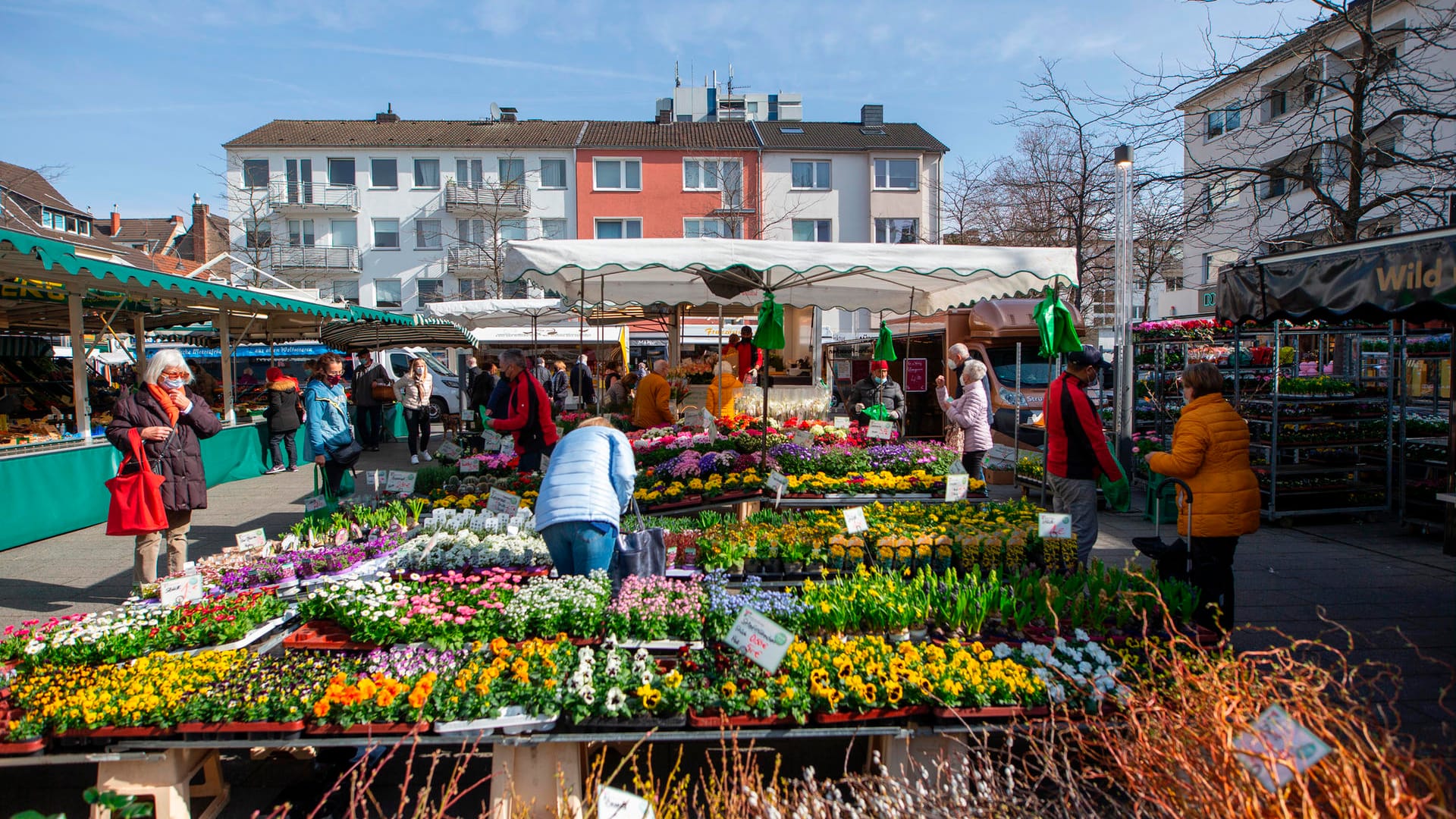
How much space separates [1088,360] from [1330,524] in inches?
214


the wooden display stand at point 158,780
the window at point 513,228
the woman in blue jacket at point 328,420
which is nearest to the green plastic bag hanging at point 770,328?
the woman in blue jacket at point 328,420

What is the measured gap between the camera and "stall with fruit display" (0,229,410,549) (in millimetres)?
7281

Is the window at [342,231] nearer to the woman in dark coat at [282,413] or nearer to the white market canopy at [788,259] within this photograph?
the woman in dark coat at [282,413]

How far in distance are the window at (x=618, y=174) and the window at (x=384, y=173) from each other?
8.77m

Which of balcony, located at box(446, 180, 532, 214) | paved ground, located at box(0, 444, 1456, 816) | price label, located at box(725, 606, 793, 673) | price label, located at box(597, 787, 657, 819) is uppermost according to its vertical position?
balcony, located at box(446, 180, 532, 214)

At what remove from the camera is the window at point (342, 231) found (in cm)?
3494

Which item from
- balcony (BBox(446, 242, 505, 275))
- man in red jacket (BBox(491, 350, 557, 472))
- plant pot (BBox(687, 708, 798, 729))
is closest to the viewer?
plant pot (BBox(687, 708, 798, 729))

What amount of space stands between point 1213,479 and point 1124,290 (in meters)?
4.45

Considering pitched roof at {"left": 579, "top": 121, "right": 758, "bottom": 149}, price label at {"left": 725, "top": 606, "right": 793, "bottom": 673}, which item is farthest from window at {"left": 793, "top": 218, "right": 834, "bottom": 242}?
price label at {"left": 725, "top": 606, "right": 793, "bottom": 673}

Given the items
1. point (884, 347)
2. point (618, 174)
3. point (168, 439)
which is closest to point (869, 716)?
point (168, 439)

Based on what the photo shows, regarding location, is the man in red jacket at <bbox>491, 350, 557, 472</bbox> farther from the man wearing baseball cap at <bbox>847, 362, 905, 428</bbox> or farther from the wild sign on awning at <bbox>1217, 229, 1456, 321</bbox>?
the wild sign on awning at <bbox>1217, 229, 1456, 321</bbox>

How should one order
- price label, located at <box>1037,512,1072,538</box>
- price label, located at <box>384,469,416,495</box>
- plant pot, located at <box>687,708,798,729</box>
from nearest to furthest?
plant pot, located at <box>687,708,798,729</box>
price label, located at <box>1037,512,1072,538</box>
price label, located at <box>384,469,416,495</box>

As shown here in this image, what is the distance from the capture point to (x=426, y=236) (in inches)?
1363

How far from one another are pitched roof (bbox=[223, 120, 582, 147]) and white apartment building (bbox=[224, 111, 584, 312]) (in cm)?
10
